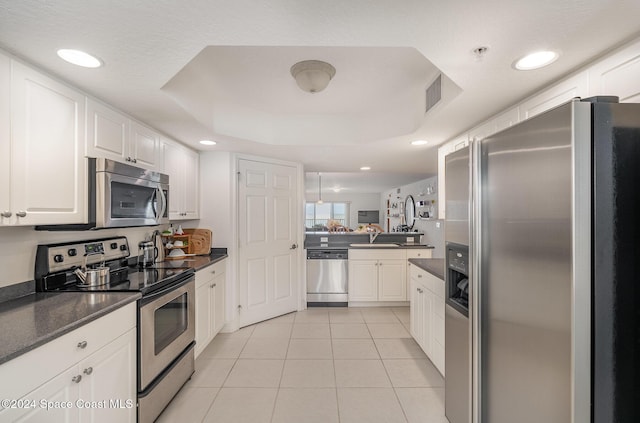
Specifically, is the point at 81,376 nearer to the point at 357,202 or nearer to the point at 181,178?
the point at 181,178

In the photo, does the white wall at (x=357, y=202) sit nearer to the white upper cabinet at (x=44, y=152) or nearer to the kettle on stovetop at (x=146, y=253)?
the kettle on stovetop at (x=146, y=253)

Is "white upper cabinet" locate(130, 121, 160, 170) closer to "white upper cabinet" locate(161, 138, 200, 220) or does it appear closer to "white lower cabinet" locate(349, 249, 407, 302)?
"white upper cabinet" locate(161, 138, 200, 220)

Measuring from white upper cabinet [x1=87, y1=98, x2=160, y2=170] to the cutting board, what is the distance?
3.17 ft

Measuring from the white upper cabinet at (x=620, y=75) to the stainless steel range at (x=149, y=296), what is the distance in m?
2.59

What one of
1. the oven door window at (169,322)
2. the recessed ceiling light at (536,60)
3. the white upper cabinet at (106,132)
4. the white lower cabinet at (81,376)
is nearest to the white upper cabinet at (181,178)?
the white upper cabinet at (106,132)

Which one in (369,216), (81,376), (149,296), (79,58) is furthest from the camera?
(369,216)

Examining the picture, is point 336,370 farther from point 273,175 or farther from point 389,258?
point 273,175

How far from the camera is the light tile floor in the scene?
1.93 metres

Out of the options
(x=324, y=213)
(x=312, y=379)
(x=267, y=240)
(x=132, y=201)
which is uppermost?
(x=132, y=201)

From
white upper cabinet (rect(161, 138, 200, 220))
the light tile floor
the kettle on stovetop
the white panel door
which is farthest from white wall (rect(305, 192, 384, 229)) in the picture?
the kettle on stovetop

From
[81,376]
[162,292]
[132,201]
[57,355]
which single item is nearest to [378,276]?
[162,292]

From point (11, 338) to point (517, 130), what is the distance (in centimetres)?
211

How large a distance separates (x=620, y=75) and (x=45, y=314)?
280cm

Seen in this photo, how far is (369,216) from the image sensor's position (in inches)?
457
